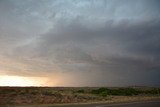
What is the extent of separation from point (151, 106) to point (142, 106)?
107cm

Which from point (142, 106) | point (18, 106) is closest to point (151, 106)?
point (142, 106)

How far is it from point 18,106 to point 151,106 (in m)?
16.0

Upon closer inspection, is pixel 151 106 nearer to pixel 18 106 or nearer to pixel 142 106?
pixel 142 106

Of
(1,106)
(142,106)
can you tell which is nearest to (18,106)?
(1,106)

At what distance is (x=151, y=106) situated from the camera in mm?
33250

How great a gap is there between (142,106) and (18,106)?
15.0m

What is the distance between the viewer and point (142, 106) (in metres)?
33.4

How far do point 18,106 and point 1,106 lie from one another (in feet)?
6.44

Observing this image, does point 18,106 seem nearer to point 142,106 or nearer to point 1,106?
point 1,106

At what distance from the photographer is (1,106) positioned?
32375 mm

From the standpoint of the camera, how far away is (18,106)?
32.9m

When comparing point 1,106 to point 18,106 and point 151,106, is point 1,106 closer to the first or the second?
point 18,106
